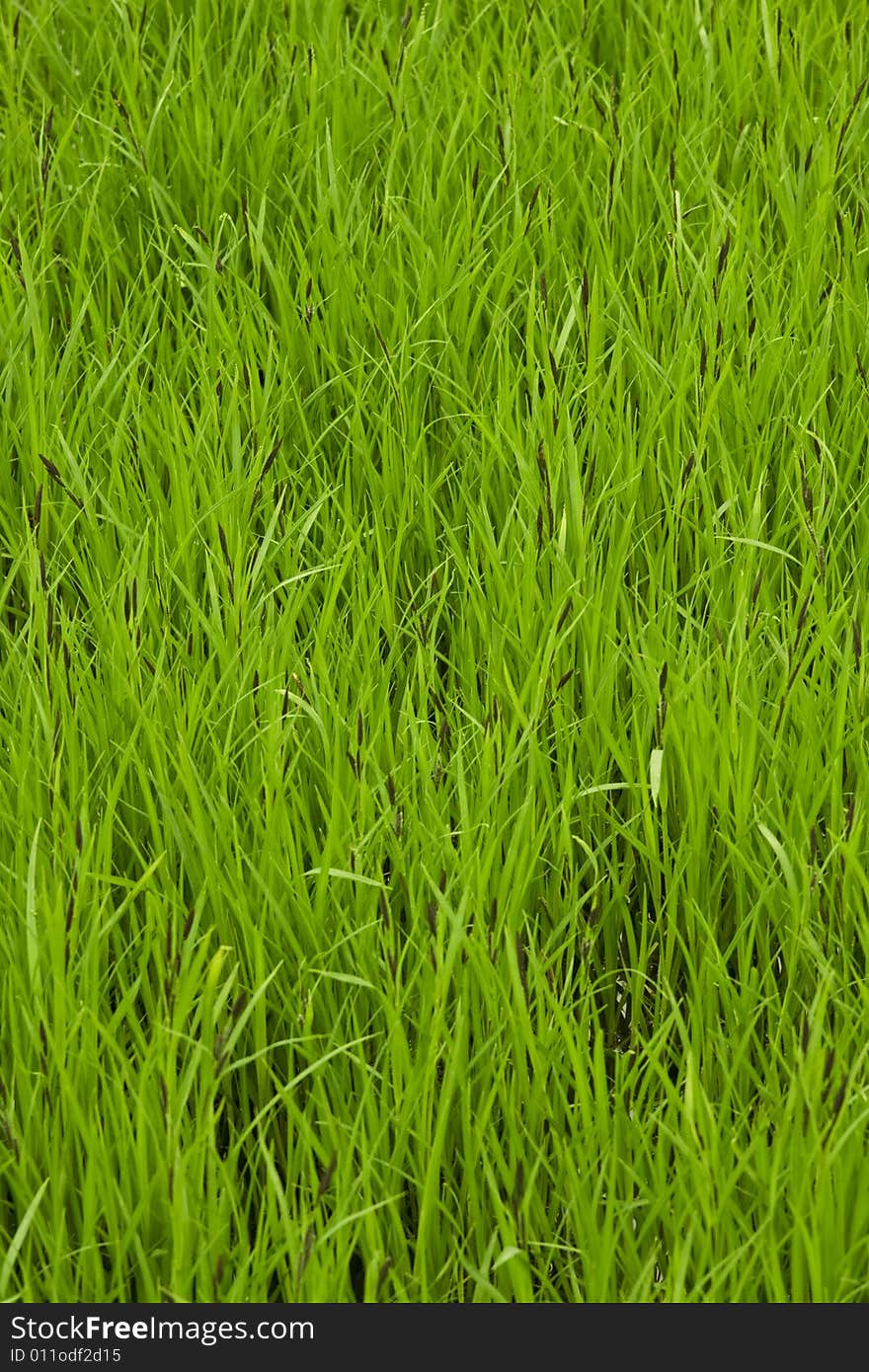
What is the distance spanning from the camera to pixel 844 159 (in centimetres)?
293

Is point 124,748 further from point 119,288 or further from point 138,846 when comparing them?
point 119,288

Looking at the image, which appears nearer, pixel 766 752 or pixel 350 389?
pixel 766 752

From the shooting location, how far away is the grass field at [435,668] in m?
1.52

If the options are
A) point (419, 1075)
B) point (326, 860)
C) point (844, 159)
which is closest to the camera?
point (419, 1075)

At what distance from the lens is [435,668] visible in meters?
2.03

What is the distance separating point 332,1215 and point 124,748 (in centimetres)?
64

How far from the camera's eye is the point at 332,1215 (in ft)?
4.92

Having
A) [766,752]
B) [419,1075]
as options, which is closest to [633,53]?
[766,752]

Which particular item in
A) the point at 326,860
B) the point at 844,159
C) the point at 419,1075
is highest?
the point at 844,159

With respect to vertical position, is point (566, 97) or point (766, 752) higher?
point (566, 97)

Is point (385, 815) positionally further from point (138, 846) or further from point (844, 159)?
point (844, 159)

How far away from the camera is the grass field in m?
1.52
